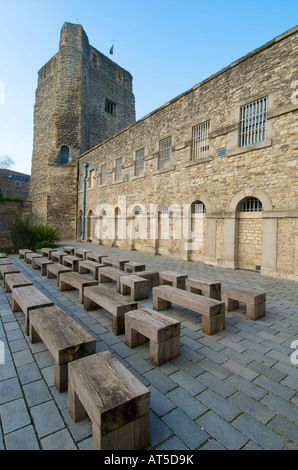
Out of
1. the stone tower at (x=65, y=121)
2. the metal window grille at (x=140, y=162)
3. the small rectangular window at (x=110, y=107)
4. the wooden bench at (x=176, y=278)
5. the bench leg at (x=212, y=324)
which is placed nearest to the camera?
the bench leg at (x=212, y=324)

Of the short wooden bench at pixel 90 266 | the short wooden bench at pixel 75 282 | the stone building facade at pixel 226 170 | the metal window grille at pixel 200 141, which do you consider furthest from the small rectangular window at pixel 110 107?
the short wooden bench at pixel 75 282

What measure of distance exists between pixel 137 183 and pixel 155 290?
31.2ft

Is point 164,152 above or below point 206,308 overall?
above

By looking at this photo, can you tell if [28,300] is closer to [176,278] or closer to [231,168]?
[176,278]

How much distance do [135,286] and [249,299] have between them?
6.06ft

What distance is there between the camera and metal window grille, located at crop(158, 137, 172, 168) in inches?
416

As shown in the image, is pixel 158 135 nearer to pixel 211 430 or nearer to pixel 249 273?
pixel 249 273

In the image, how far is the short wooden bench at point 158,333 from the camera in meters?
2.29

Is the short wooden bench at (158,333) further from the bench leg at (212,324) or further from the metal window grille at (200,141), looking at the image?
the metal window grille at (200,141)

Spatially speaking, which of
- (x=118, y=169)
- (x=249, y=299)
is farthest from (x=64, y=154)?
(x=249, y=299)

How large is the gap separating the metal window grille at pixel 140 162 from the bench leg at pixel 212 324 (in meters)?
10.2

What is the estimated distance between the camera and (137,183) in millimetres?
12438

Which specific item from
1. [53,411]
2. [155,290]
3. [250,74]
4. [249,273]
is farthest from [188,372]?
[250,74]

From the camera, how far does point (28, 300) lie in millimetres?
3004
